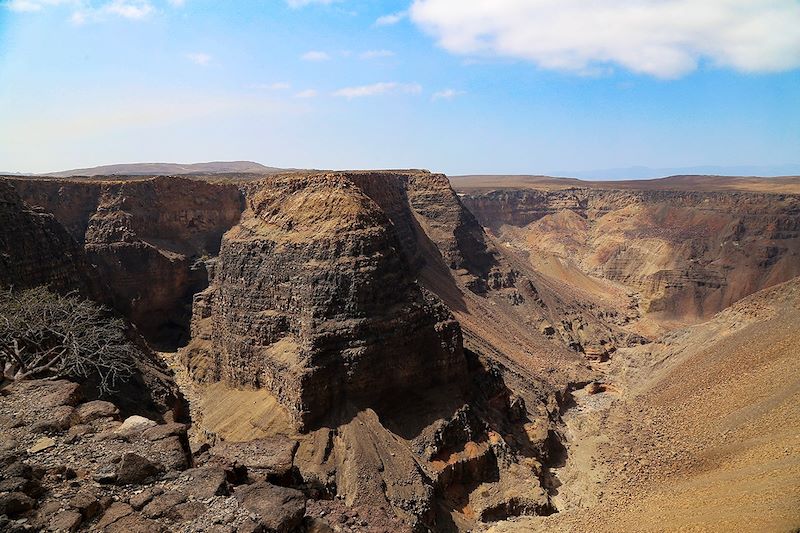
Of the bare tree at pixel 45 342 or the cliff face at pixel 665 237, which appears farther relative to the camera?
the cliff face at pixel 665 237

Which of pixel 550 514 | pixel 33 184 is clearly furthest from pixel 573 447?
pixel 33 184

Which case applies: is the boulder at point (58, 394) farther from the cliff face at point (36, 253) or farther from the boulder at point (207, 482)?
the cliff face at point (36, 253)

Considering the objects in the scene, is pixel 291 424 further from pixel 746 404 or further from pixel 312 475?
pixel 746 404

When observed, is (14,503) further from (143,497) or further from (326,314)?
(326,314)

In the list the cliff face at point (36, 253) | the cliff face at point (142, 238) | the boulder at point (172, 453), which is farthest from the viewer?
the cliff face at point (142, 238)

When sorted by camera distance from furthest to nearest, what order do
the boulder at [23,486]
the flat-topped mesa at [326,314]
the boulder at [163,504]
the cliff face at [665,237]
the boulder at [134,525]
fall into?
the cliff face at [665,237]
the flat-topped mesa at [326,314]
the boulder at [163,504]
the boulder at [23,486]
the boulder at [134,525]

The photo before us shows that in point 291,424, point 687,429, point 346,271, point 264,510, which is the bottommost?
point 687,429

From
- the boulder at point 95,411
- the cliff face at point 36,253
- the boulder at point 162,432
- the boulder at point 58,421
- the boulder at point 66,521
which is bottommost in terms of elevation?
the boulder at point 66,521

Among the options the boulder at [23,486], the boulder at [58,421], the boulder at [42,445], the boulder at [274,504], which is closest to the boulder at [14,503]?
the boulder at [23,486]
